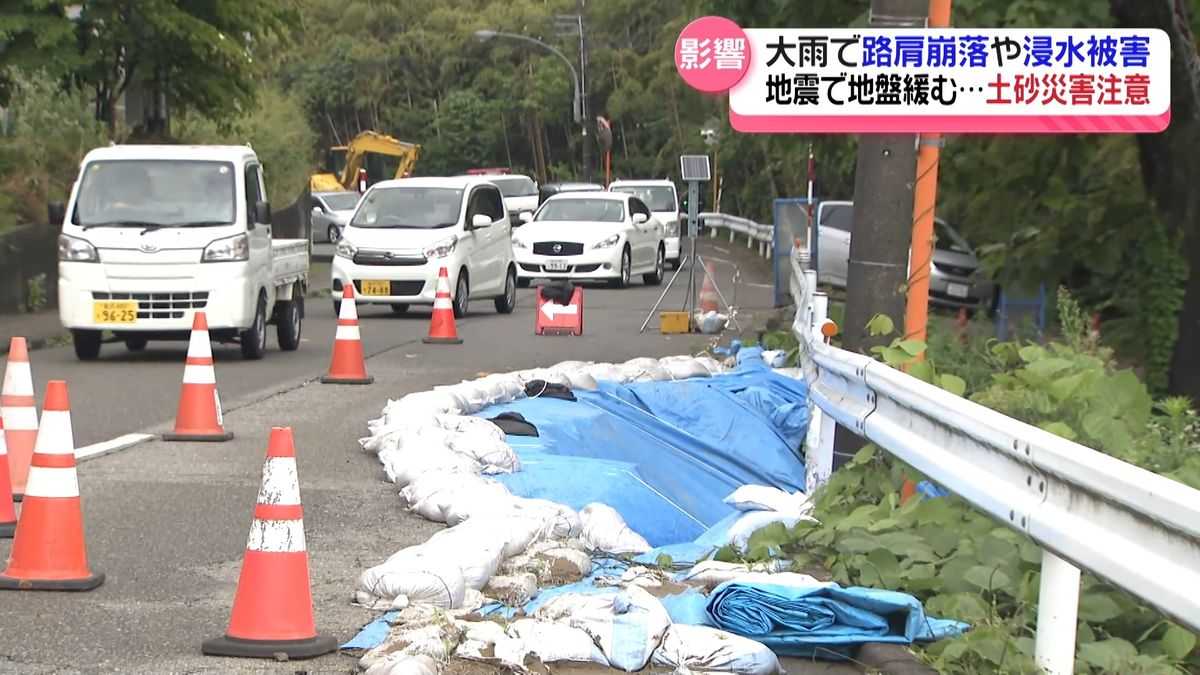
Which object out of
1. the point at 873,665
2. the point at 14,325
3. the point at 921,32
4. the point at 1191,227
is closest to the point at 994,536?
the point at 873,665

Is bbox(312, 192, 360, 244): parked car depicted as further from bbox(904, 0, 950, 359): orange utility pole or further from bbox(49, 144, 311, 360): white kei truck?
bbox(904, 0, 950, 359): orange utility pole

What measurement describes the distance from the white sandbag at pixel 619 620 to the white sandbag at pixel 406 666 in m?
0.56

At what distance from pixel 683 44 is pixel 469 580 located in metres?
3.22

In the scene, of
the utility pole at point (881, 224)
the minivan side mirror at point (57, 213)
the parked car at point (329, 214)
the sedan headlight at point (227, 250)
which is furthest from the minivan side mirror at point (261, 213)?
the parked car at point (329, 214)

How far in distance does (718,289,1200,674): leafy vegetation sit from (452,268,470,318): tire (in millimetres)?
13594

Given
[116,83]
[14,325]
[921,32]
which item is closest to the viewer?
[921,32]

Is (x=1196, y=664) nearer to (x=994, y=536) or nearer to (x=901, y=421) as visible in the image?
(x=994, y=536)

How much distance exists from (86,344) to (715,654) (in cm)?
1177

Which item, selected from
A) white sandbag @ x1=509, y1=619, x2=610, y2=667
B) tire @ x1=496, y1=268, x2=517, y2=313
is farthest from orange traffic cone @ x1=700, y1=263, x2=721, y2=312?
white sandbag @ x1=509, y1=619, x2=610, y2=667

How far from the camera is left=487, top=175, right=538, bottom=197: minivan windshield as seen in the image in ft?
152

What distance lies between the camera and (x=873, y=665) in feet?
16.9

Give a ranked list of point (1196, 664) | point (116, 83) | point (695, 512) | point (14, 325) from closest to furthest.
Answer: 1. point (1196, 664)
2. point (695, 512)
3. point (14, 325)
4. point (116, 83)

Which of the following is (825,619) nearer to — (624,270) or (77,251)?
(77,251)

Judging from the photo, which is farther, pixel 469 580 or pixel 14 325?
pixel 14 325
